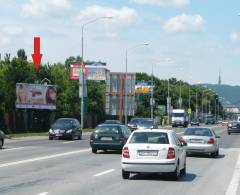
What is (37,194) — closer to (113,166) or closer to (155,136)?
(155,136)

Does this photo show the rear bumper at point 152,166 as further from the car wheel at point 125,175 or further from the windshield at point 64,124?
the windshield at point 64,124

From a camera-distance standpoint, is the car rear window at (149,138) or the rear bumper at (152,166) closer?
the rear bumper at (152,166)

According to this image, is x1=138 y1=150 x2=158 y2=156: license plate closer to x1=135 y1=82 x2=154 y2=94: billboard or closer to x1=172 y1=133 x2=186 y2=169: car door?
x1=172 y1=133 x2=186 y2=169: car door

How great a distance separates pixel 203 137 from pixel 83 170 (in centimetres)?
996

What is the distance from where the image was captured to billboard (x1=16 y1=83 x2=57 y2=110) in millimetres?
65625

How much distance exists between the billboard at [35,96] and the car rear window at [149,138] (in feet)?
156

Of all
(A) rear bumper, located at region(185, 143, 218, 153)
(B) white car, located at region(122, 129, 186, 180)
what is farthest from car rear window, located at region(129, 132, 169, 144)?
(A) rear bumper, located at region(185, 143, 218, 153)

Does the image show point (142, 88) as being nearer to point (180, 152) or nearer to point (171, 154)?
point (180, 152)

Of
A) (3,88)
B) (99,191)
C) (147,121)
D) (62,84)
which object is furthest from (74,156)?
(62,84)

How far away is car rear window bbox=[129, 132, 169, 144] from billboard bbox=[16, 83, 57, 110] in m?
47.7

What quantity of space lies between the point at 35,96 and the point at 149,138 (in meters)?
50.7

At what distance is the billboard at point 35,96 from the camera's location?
65625mm

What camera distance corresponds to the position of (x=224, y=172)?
21391 mm

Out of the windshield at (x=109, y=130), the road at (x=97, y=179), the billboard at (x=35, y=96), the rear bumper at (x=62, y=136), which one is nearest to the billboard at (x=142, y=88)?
the billboard at (x=35, y=96)
